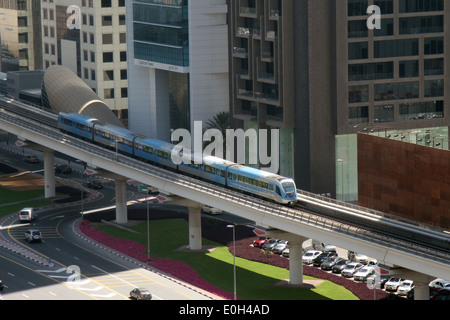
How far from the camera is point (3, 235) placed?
12412cm

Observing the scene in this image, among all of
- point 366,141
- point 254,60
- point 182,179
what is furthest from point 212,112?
point 366,141

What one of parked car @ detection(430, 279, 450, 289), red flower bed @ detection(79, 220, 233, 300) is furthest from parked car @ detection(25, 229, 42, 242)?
parked car @ detection(430, 279, 450, 289)

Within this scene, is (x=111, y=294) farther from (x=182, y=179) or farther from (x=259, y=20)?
(x=259, y=20)

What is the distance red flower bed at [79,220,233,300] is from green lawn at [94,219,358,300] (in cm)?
108

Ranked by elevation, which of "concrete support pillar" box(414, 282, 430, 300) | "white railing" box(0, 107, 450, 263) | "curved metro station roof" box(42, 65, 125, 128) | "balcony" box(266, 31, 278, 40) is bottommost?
"concrete support pillar" box(414, 282, 430, 300)

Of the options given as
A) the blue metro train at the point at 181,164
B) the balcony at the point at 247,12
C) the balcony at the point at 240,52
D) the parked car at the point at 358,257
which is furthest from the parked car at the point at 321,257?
the balcony at the point at 247,12

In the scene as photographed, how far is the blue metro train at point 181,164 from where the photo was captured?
9991cm

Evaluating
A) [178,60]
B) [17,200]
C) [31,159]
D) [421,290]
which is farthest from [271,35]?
[31,159]

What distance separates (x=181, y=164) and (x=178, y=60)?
140 ft

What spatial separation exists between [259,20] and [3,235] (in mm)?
45839

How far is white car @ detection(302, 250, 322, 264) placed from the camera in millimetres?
108312

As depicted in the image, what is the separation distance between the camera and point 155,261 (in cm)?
11156

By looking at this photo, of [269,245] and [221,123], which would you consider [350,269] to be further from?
[221,123]

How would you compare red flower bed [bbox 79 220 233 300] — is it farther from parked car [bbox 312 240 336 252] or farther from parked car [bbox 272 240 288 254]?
parked car [bbox 312 240 336 252]
